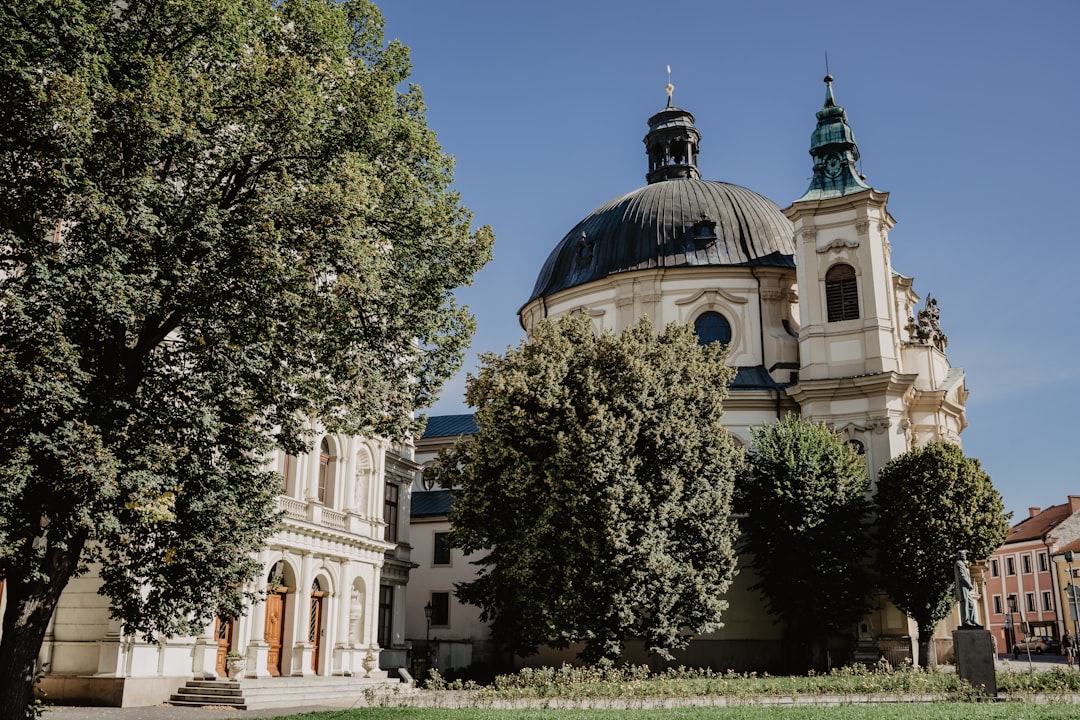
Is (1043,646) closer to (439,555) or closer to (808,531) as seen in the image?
(808,531)

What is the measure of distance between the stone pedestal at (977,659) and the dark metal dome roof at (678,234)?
23.3 metres

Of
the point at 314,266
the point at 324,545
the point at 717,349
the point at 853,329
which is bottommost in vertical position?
the point at 324,545

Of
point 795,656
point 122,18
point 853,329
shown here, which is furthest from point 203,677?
point 853,329

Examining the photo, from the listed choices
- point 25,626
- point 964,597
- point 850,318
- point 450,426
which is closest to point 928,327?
point 850,318

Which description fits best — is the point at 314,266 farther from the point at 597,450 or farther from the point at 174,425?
the point at 597,450

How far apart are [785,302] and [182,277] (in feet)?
107

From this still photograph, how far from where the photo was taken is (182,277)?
12203mm

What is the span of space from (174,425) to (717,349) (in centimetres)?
2176

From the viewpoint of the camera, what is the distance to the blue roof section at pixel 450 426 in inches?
1967

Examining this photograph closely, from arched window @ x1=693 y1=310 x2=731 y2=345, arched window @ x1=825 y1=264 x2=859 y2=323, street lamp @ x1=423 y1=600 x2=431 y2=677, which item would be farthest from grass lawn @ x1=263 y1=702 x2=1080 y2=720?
arched window @ x1=693 y1=310 x2=731 y2=345

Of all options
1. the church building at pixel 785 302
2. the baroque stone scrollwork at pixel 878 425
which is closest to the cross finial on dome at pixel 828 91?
the church building at pixel 785 302

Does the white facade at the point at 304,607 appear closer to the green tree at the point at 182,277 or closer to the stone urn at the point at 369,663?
the stone urn at the point at 369,663

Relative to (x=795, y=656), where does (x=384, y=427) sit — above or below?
above

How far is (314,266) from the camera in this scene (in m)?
12.7
